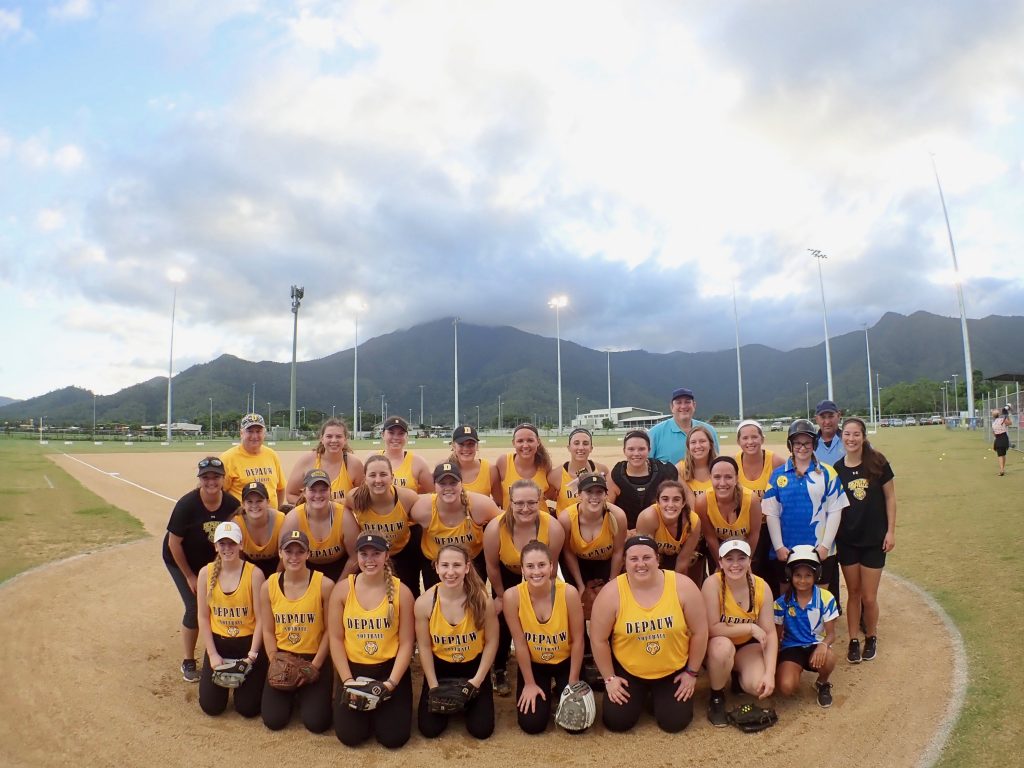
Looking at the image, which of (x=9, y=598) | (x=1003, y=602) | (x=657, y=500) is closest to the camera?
(x=657, y=500)

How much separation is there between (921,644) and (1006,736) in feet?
5.99

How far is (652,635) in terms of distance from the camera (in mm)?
4668

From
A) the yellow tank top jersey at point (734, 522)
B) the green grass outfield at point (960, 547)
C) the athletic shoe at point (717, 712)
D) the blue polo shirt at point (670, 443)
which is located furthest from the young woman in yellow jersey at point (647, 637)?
the blue polo shirt at point (670, 443)

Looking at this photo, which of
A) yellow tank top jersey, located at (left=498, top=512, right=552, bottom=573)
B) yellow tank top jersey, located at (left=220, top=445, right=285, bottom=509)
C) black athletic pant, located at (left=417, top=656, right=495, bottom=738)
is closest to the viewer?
black athletic pant, located at (left=417, top=656, right=495, bottom=738)

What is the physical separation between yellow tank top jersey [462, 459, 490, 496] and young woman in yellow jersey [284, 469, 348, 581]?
121 cm

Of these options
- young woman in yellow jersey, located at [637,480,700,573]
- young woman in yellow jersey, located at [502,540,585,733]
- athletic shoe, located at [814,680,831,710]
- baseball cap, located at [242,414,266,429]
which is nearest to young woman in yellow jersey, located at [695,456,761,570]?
young woman in yellow jersey, located at [637,480,700,573]

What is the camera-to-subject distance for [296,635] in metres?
4.98

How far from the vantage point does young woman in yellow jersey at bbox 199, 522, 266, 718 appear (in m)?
4.98

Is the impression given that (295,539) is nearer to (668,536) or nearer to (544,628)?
(544,628)

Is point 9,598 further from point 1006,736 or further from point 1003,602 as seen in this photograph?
point 1003,602

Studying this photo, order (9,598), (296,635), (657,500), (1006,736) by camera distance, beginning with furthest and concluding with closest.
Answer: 1. (9,598)
2. (657,500)
3. (296,635)
4. (1006,736)

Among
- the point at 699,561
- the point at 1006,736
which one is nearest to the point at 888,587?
the point at 699,561

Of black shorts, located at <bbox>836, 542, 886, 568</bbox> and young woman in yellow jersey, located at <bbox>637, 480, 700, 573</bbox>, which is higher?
young woman in yellow jersey, located at <bbox>637, 480, 700, 573</bbox>

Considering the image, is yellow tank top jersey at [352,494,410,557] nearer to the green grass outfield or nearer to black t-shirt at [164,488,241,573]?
black t-shirt at [164,488,241,573]
